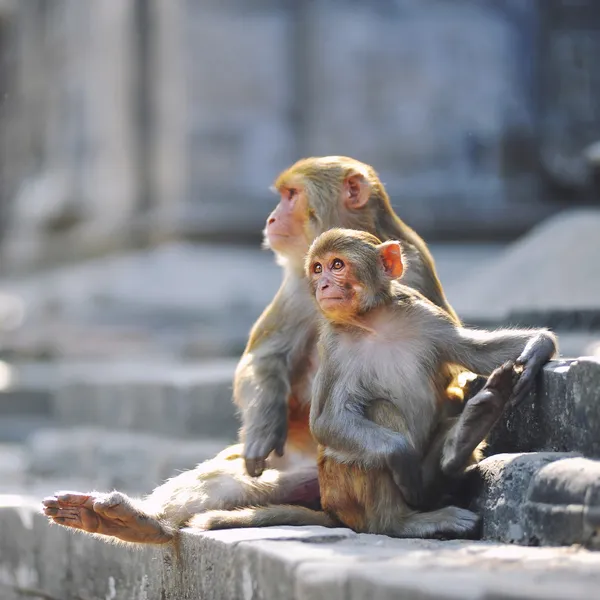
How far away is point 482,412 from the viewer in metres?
4.04

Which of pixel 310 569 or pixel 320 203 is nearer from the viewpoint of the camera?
pixel 310 569

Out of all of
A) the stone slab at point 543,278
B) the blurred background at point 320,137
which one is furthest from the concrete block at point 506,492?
the blurred background at point 320,137

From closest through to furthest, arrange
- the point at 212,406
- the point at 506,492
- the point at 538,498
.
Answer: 1. the point at 538,498
2. the point at 506,492
3. the point at 212,406

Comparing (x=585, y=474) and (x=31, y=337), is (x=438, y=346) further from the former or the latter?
(x=31, y=337)

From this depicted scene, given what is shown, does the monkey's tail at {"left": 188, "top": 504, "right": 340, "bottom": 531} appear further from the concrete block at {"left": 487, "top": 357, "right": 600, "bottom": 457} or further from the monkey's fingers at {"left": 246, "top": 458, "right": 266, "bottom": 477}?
the concrete block at {"left": 487, "top": 357, "right": 600, "bottom": 457}

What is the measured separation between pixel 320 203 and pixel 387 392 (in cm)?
109

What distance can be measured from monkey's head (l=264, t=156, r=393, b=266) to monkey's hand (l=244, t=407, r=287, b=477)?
0.62 metres

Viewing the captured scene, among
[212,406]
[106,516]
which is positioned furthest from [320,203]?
[212,406]

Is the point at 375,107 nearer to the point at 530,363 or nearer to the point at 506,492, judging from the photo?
the point at 530,363

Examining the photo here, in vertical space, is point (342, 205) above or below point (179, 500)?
above

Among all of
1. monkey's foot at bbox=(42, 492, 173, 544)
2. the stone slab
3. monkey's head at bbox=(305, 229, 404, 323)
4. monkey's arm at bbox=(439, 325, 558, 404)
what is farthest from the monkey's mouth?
the stone slab

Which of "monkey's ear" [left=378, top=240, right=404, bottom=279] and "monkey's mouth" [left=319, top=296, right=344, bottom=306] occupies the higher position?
"monkey's ear" [left=378, top=240, right=404, bottom=279]

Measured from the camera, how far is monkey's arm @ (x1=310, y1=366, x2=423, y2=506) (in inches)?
157

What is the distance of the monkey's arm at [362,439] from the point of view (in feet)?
13.1
